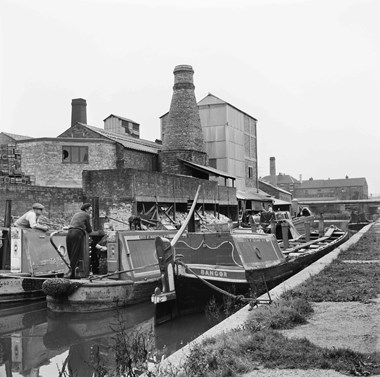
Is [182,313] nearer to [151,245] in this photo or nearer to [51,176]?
[151,245]

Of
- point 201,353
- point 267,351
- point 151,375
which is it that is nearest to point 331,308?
point 267,351

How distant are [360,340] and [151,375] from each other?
8.29 feet

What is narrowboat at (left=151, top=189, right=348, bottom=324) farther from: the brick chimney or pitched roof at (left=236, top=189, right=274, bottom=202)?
the brick chimney

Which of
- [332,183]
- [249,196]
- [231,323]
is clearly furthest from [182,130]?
[332,183]

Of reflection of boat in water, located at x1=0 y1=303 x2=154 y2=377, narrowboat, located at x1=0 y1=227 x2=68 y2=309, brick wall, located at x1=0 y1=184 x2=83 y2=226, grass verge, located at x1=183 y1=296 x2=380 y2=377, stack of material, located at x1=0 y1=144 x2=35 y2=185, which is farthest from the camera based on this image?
stack of material, located at x1=0 y1=144 x2=35 y2=185

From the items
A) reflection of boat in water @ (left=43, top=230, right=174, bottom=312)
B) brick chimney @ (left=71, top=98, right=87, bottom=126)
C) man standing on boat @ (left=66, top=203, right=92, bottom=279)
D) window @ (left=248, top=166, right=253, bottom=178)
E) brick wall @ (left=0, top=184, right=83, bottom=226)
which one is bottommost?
reflection of boat in water @ (left=43, top=230, right=174, bottom=312)

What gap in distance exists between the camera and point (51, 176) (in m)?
25.7

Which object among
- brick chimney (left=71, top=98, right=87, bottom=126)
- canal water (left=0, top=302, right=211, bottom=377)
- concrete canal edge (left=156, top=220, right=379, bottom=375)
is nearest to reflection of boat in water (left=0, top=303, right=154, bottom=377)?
canal water (left=0, top=302, right=211, bottom=377)

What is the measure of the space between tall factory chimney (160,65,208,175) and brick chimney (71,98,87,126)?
295 inches

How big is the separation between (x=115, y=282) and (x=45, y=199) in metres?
12.1

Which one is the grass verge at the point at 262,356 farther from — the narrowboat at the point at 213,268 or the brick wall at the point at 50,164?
the brick wall at the point at 50,164

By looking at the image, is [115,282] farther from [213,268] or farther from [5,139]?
[5,139]

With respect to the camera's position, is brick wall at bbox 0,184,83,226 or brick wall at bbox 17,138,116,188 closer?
brick wall at bbox 0,184,83,226

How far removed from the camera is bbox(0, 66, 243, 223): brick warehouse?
23281 mm
